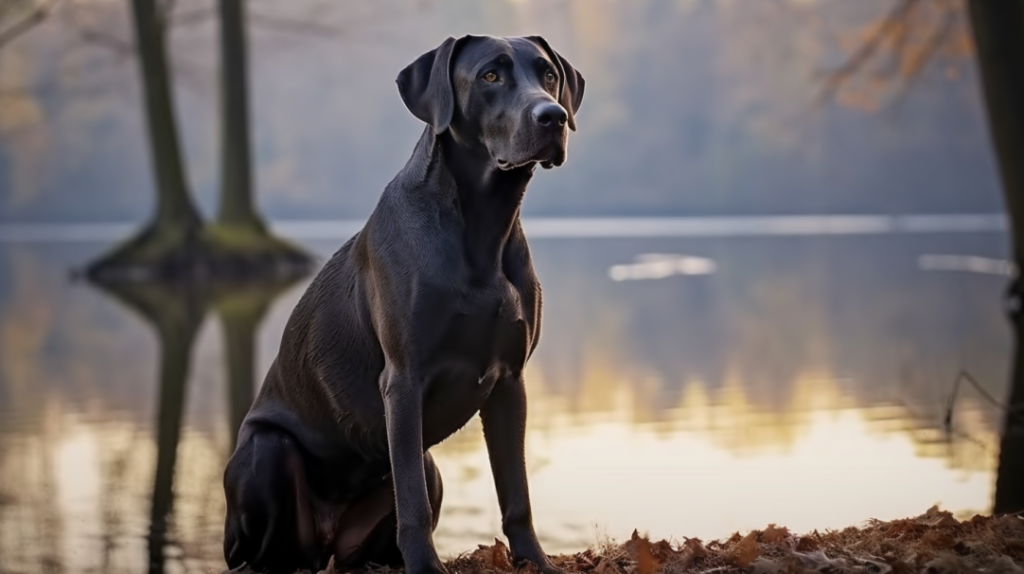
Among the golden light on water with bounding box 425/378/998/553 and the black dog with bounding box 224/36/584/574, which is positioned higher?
the black dog with bounding box 224/36/584/574

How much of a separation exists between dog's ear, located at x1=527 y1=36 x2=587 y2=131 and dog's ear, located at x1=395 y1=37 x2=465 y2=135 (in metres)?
0.24

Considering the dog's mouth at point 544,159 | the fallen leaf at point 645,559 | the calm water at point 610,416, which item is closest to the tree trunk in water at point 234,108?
the calm water at point 610,416

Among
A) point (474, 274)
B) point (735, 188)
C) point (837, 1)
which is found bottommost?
point (735, 188)

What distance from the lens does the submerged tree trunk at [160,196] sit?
1912cm

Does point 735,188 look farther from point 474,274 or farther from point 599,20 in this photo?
point 474,274

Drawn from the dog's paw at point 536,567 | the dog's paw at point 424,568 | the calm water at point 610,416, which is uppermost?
the dog's paw at point 424,568

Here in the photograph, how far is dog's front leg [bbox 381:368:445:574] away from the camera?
3576 mm

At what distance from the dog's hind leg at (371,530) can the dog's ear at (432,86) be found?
1.02 metres

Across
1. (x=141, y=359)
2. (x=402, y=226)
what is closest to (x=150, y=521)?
(x=402, y=226)

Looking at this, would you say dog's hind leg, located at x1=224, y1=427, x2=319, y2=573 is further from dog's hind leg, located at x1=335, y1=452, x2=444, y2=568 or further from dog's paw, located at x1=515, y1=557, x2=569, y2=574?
dog's paw, located at x1=515, y1=557, x2=569, y2=574

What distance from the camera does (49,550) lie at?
467cm

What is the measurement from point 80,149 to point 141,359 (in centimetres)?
4466

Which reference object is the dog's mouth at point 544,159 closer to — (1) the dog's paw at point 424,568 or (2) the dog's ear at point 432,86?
(2) the dog's ear at point 432,86

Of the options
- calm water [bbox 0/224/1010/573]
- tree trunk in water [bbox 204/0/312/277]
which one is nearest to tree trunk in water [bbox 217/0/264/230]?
tree trunk in water [bbox 204/0/312/277]
